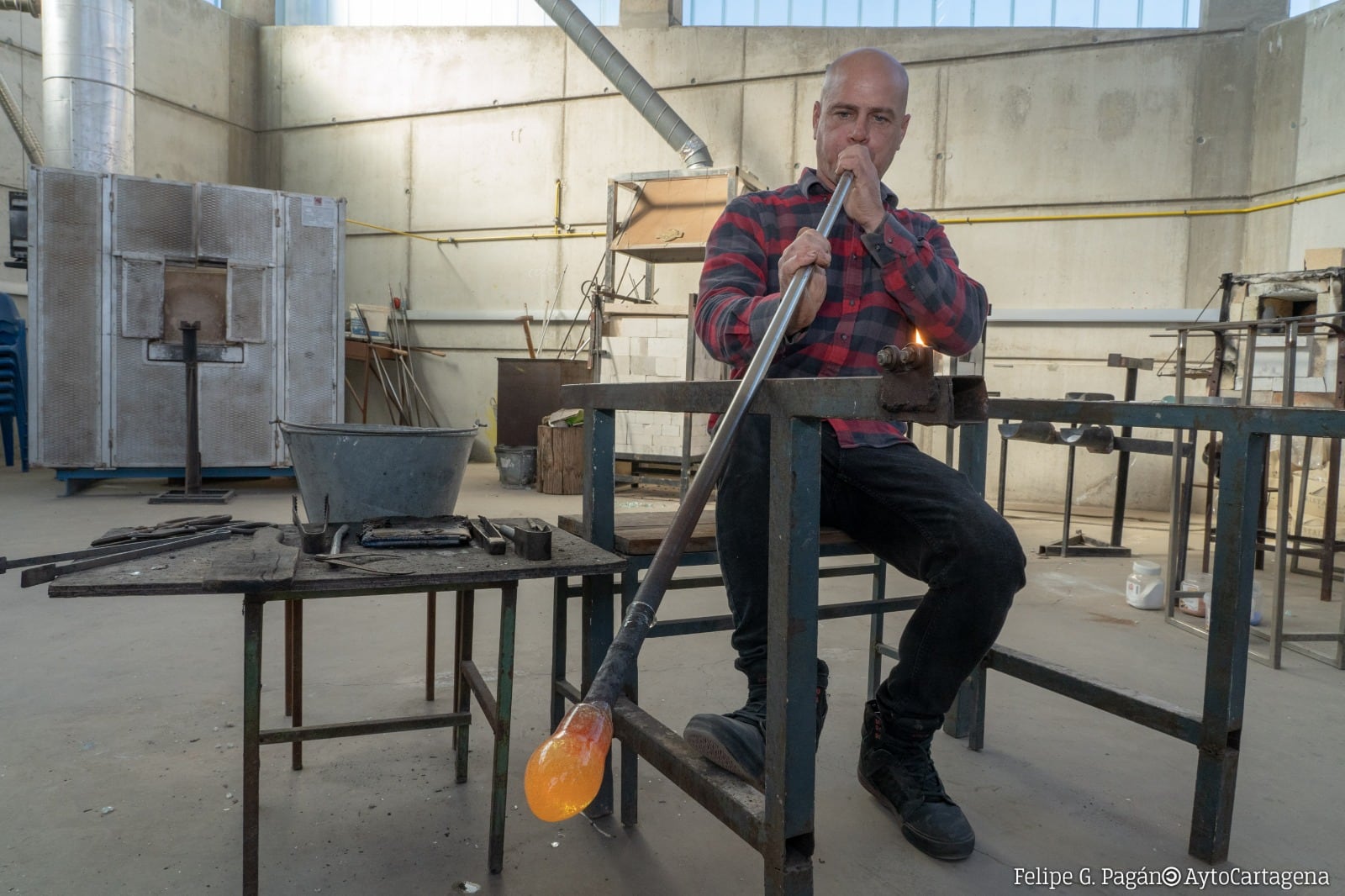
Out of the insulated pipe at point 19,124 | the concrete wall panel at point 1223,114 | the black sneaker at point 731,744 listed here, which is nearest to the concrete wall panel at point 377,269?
the insulated pipe at point 19,124

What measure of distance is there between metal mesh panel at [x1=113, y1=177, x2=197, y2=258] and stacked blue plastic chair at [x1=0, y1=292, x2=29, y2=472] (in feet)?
5.32

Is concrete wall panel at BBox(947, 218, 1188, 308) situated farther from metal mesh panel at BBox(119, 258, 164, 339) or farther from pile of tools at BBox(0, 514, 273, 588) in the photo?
pile of tools at BBox(0, 514, 273, 588)

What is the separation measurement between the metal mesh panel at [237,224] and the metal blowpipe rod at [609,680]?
5.52 m

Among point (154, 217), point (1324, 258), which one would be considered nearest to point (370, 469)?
point (154, 217)

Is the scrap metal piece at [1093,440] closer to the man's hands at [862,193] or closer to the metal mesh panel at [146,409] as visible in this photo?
the man's hands at [862,193]

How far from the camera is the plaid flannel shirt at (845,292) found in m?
1.52

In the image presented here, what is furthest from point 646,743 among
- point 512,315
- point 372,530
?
point 512,315

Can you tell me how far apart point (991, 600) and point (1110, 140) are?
6.25 metres

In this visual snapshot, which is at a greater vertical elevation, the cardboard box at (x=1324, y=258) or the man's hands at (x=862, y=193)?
the cardboard box at (x=1324, y=258)

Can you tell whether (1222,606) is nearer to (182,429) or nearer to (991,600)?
(991,600)

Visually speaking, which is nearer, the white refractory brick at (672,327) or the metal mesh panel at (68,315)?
the metal mesh panel at (68,315)

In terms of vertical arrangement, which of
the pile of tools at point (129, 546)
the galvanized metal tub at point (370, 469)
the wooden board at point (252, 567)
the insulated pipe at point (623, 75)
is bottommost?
the pile of tools at point (129, 546)

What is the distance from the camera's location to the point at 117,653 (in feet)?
8.27

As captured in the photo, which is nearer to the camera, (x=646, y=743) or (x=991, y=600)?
(x=646, y=743)
